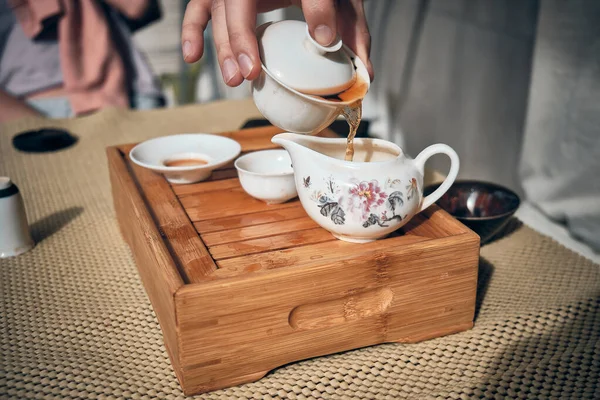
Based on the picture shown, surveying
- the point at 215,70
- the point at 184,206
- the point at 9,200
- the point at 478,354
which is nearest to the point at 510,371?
the point at 478,354

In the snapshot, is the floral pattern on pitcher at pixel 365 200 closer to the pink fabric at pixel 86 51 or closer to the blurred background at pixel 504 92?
the blurred background at pixel 504 92

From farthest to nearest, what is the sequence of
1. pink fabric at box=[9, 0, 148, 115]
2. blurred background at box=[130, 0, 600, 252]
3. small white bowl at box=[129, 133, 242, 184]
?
pink fabric at box=[9, 0, 148, 115], blurred background at box=[130, 0, 600, 252], small white bowl at box=[129, 133, 242, 184]

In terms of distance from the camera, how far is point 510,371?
854mm

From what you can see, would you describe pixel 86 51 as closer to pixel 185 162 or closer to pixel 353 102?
pixel 185 162

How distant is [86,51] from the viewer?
6.67 feet

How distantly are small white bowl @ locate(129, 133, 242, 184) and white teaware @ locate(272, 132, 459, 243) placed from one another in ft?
0.87

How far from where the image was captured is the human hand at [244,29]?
2.76ft

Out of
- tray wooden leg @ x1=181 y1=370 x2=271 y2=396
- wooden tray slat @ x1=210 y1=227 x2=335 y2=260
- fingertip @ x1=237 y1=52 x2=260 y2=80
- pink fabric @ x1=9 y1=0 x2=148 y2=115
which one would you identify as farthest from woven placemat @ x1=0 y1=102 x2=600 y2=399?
pink fabric @ x1=9 y1=0 x2=148 y2=115

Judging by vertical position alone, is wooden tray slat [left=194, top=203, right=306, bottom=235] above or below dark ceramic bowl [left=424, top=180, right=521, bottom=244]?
above

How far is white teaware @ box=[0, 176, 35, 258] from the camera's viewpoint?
111 cm

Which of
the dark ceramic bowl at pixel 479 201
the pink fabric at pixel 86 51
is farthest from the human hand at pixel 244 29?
the pink fabric at pixel 86 51

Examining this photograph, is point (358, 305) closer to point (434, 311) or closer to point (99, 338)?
point (434, 311)

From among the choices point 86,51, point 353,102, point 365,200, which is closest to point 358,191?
point 365,200

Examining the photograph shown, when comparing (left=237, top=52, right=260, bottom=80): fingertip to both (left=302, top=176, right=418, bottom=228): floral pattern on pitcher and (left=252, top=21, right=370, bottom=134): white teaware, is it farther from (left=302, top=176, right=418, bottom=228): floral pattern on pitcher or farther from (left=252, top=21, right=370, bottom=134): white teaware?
(left=302, top=176, right=418, bottom=228): floral pattern on pitcher
